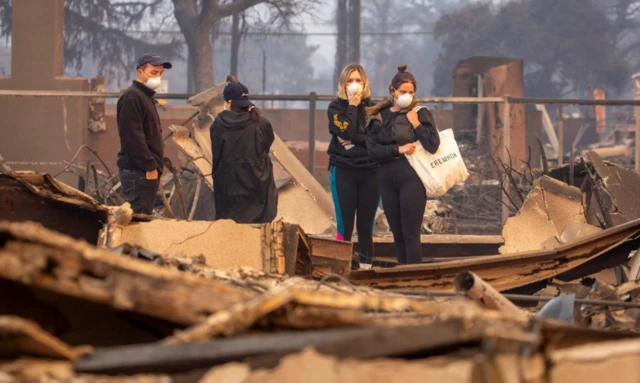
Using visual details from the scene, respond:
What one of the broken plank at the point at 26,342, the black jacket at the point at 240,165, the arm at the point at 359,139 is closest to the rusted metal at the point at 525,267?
the arm at the point at 359,139

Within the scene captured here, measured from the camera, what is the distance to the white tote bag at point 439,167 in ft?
24.0

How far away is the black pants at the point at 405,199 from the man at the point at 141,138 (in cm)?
169

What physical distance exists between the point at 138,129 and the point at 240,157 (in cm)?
90

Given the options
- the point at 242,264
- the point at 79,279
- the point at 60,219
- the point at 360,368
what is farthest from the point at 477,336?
the point at 60,219

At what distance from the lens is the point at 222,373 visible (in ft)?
8.69

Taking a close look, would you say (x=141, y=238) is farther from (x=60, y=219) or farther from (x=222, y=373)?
(x=222, y=373)

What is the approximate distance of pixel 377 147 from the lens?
742 cm

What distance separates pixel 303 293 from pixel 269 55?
299ft

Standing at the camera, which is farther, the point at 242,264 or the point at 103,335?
the point at 242,264

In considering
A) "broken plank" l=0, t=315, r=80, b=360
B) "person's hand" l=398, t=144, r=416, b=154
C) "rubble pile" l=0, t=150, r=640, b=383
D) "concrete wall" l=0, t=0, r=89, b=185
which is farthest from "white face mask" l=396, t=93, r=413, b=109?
"concrete wall" l=0, t=0, r=89, b=185

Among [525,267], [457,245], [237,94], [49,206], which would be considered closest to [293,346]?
[49,206]

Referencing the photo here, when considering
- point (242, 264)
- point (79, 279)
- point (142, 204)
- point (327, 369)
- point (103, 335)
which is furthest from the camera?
point (142, 204)

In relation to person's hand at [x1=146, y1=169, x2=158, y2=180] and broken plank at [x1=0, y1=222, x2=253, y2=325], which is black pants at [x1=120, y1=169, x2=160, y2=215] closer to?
person's hand at [x1=146, y1=169, x2=158, y2=180]

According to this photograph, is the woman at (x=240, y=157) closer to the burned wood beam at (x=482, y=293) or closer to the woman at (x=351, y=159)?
the woman at (x=351, y=159)
